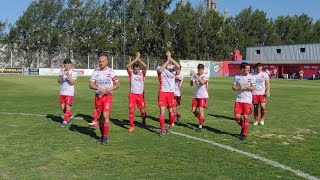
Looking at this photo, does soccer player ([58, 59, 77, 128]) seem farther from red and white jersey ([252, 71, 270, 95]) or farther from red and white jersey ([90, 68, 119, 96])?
Result: red and white jersey ([252, 71, 270, 95])

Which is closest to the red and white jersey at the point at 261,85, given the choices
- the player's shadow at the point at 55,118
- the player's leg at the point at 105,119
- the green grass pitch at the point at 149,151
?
the green grass pitch at the point at 149,151

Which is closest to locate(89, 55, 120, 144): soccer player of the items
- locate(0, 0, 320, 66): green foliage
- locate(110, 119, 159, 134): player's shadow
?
locate(110, 119, 159, 134): player's shadow

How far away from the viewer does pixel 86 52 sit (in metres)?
75.4

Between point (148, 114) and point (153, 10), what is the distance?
6783 centimetres

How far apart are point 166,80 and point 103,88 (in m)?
1.91

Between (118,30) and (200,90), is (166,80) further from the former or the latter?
(118,30)

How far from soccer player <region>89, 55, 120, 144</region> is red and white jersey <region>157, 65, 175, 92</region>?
1552 mm

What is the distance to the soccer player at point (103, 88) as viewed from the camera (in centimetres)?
867

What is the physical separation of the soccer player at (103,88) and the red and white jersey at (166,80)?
1.55 meters

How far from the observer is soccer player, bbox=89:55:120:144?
28.5 feet

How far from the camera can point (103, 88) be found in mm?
8789

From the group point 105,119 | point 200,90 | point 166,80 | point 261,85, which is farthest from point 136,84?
point 261,85

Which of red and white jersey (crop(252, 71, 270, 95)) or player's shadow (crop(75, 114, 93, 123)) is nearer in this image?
red and white jersey (crop(252, 71, 270, 95))

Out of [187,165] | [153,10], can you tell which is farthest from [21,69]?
[187,165]
